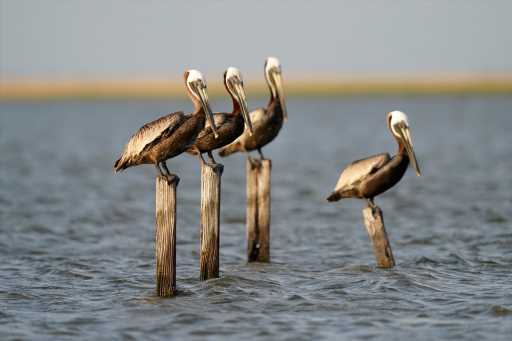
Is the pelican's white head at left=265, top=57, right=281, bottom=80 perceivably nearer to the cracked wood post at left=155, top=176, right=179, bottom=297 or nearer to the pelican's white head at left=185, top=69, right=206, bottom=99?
the pelican's white head at left=185, top=69, right=206, bottom=99

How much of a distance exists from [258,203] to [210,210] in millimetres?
1599

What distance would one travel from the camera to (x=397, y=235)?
44.0 ft

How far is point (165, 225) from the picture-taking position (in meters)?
8.57

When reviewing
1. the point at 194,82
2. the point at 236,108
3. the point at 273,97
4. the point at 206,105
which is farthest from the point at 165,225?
the point at 273,97

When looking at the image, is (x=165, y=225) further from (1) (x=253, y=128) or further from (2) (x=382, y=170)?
(1) (x=253, y=128)

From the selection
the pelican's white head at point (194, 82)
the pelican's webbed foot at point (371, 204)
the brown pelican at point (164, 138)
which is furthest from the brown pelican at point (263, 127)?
the brown pelican at point (164, 138)

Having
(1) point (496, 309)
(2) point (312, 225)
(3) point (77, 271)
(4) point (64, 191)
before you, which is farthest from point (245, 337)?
(4) point (64, 191)

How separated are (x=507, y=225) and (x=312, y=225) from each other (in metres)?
2.68

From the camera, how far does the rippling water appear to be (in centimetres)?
827

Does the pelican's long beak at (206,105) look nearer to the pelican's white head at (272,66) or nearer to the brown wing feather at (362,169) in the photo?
the brown wing feather at (362,169)

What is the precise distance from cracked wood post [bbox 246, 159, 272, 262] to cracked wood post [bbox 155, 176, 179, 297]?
2.11 metres

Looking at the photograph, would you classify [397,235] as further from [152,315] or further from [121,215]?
[152,315]

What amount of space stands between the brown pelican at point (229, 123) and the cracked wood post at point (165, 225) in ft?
3.17

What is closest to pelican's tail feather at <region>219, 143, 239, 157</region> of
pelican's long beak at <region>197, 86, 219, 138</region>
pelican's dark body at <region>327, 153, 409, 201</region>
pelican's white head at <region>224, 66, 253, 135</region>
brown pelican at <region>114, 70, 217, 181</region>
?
pelican's white head at <region>224, 66, 253, 135</region>
